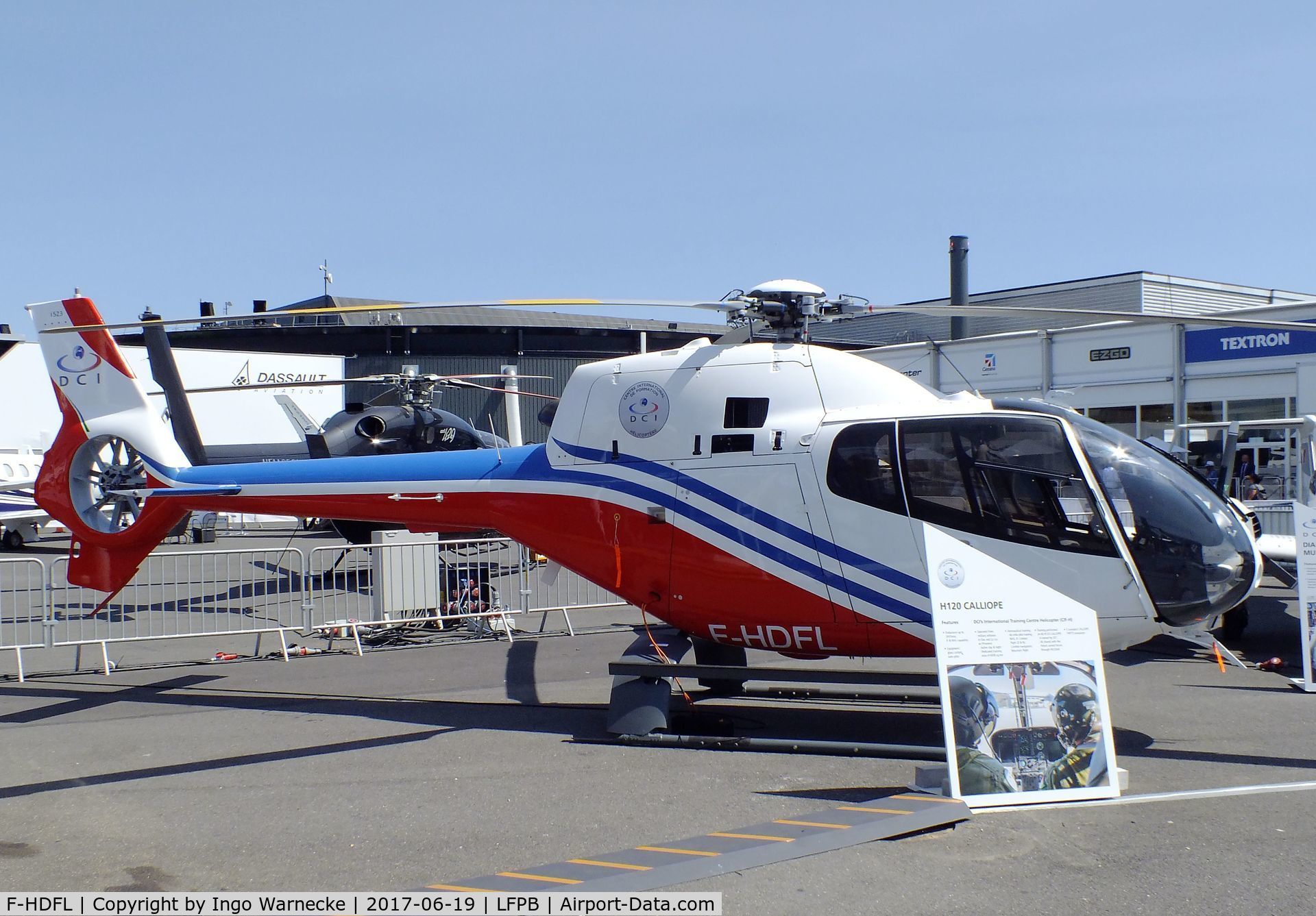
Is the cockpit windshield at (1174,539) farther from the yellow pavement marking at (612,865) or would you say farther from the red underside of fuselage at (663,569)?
the yellow pavement marking at (612,865)

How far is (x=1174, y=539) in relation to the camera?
259 inches

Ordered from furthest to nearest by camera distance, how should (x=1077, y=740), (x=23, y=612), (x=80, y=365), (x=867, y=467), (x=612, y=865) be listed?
(x=23, y=612)
(x=80, y=365)
(x=867, y=467)
(x=1077, y=740)
(x=612, y=865)

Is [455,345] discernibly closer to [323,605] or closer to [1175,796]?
[323,605]

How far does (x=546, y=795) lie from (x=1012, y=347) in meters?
18.8

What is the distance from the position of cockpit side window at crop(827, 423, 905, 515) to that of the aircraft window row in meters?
0.59

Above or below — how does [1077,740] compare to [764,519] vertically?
below

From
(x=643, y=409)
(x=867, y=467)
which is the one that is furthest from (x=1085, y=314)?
(x=643, y=409)

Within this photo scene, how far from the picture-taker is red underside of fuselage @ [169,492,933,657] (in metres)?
7.31

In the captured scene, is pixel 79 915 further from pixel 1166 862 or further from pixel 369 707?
pixel 1166 862

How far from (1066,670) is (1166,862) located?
1.06 meters

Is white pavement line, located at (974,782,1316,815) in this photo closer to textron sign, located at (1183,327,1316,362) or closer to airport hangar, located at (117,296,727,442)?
A: textron sign, located at (1183,327,1316,362)

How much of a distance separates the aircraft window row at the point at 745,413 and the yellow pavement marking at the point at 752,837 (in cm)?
303

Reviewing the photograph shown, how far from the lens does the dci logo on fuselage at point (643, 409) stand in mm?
7723

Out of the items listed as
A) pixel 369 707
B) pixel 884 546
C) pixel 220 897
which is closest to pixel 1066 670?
pixel 884 546
